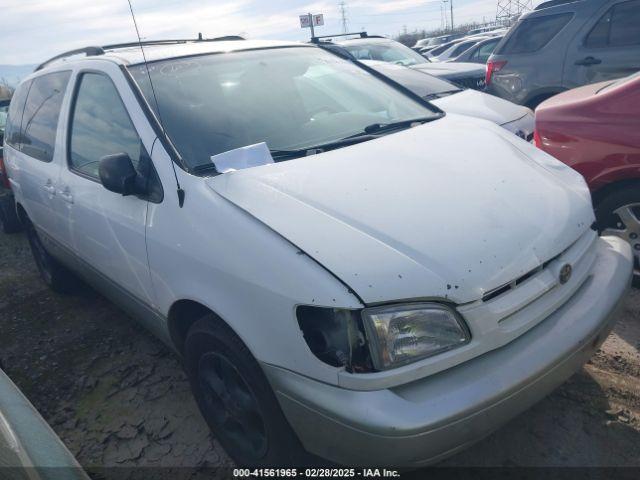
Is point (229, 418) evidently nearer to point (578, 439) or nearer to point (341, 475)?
point (341, 475)

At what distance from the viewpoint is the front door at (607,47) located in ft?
17.6

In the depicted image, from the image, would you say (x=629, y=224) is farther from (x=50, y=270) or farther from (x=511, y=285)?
(x=50, y=270)

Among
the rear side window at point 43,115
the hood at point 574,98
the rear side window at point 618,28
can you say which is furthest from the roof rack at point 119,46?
the rear side window at point 618,28

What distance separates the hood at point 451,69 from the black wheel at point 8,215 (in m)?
5.57

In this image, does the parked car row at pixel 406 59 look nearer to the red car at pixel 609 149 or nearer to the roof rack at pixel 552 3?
the roof rack at pixel 552 3

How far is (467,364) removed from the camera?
1711 mm

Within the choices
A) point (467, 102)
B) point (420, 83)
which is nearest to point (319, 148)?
point (467, 102)

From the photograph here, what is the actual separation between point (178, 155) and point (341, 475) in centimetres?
145

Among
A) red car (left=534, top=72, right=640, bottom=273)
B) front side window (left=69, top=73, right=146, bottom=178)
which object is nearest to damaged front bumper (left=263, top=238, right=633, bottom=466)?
front side window (left=69, top=73, right=146, bottom=178)

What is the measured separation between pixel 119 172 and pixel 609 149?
272cm

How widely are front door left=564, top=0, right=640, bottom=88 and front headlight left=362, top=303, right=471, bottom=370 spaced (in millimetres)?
4987

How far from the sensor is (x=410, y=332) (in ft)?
5.43

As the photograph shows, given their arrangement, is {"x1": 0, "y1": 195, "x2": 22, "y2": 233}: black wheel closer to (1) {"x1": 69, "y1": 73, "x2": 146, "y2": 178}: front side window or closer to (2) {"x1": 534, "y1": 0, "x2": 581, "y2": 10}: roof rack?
(1) {"x1": 69, "y1": 73, "x2": 146, "y2": 178}: front side window

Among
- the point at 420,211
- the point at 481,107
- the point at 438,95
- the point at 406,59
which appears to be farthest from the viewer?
the point at 406,59
